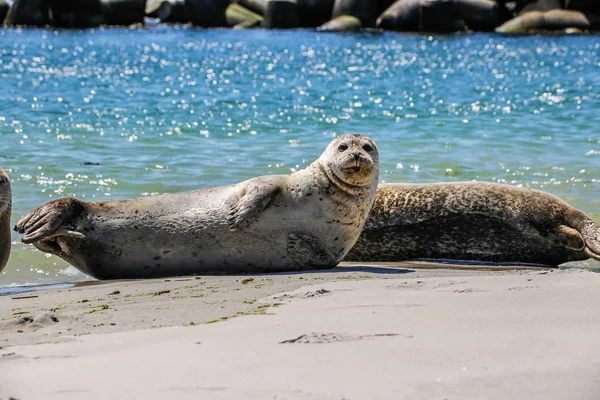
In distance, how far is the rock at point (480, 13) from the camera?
35.6 metres

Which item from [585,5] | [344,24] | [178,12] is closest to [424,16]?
[344,24]

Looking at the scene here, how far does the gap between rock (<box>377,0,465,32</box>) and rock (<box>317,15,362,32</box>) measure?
4.06ft

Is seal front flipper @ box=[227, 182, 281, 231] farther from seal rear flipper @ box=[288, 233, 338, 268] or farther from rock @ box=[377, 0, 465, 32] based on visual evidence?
rock @ box=[377, 0, 465, 32]

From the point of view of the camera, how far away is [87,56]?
27125 mm

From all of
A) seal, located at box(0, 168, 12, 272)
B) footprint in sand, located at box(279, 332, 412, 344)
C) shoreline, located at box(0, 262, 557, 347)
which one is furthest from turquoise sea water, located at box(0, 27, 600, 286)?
footprint in sand, located at box(279, 332, 412, 344)

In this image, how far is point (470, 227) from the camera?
261 inches

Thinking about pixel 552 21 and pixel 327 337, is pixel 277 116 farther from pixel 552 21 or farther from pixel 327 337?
pixel 552 21

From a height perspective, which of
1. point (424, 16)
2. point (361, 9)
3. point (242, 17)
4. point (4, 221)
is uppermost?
point (361, 9)

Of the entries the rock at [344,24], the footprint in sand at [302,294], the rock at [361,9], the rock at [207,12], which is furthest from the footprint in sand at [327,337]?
the rock at [207,12]

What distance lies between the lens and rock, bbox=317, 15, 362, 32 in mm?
38138

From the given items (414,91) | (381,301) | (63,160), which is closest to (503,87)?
(414,91)

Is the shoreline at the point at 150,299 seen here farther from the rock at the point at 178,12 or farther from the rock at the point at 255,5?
the rock at the point at 178,12

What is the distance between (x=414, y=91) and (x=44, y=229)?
538 inches

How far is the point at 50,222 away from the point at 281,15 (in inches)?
1366
